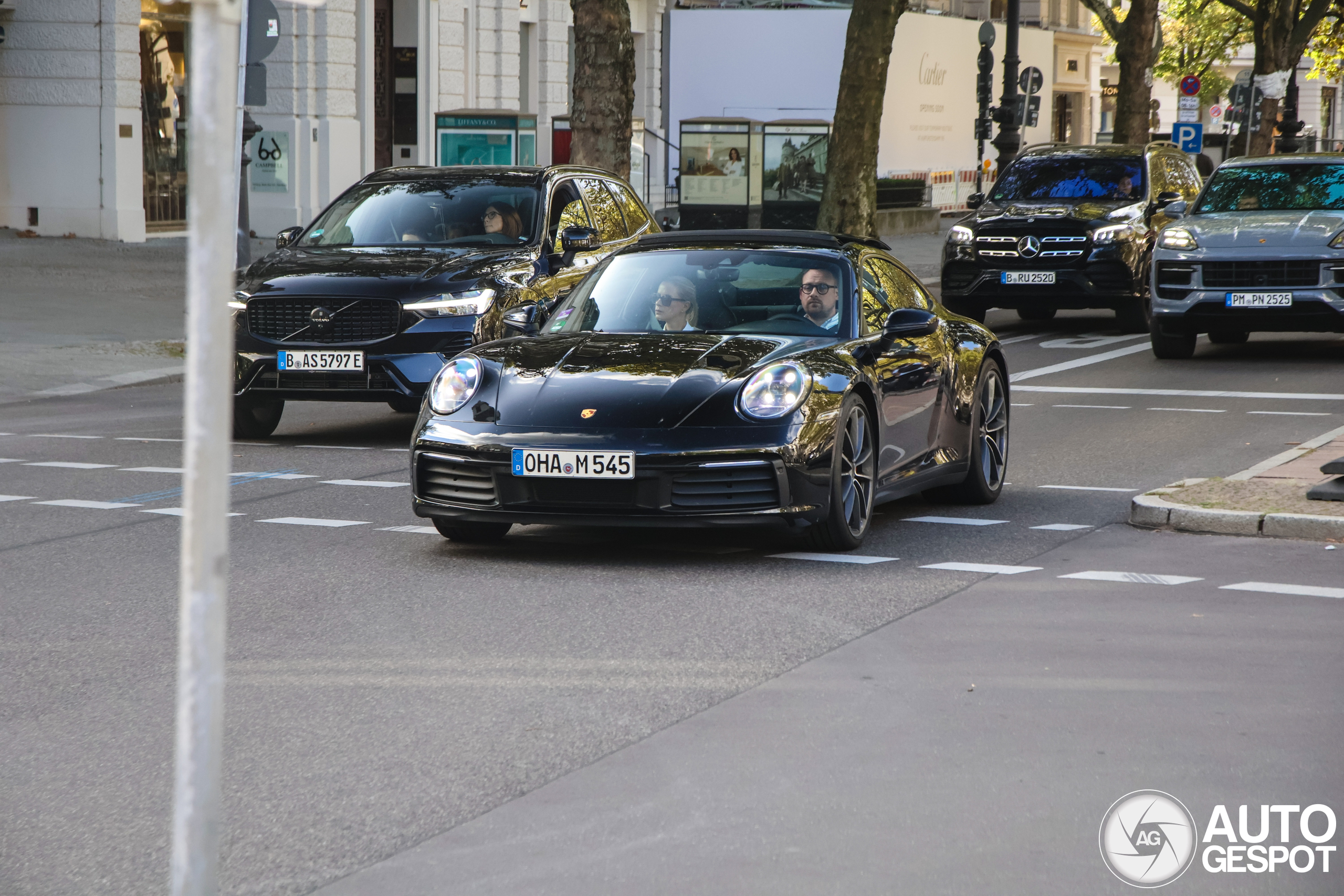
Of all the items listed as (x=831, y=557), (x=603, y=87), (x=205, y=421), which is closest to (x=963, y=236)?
(x=603, y=87)

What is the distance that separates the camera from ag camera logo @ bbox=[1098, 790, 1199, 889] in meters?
4.12

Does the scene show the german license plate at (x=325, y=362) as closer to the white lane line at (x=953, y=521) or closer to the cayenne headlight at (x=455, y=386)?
the cayenne headlight at (x=455, y=386)

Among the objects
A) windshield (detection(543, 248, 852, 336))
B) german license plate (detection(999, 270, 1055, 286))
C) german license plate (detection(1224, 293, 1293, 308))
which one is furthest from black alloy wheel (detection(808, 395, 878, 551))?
german license plate (detection(999, 270, 1055, 286))

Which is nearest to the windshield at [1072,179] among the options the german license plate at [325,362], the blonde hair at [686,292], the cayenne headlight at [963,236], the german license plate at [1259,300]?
the cayenne headlight at [963,236]

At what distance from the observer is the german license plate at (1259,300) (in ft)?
54.7

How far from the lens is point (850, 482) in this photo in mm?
8094

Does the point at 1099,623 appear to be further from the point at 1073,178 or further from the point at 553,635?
the point at 1073,178

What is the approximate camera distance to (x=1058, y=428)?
12859 millimetres

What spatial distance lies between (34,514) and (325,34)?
2330 centimetres

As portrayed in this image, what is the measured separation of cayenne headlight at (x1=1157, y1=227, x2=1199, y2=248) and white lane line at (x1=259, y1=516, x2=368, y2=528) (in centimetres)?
1034

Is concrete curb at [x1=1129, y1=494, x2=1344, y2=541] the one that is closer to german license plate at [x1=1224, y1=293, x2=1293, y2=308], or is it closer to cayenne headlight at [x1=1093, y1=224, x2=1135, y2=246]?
german license plate at [x1=1224, y1=293, x2=1293, y2=308]

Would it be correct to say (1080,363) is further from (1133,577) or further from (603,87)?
(1133,577)

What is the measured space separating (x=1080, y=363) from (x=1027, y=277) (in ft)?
7.93

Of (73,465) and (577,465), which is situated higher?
(577,465)
